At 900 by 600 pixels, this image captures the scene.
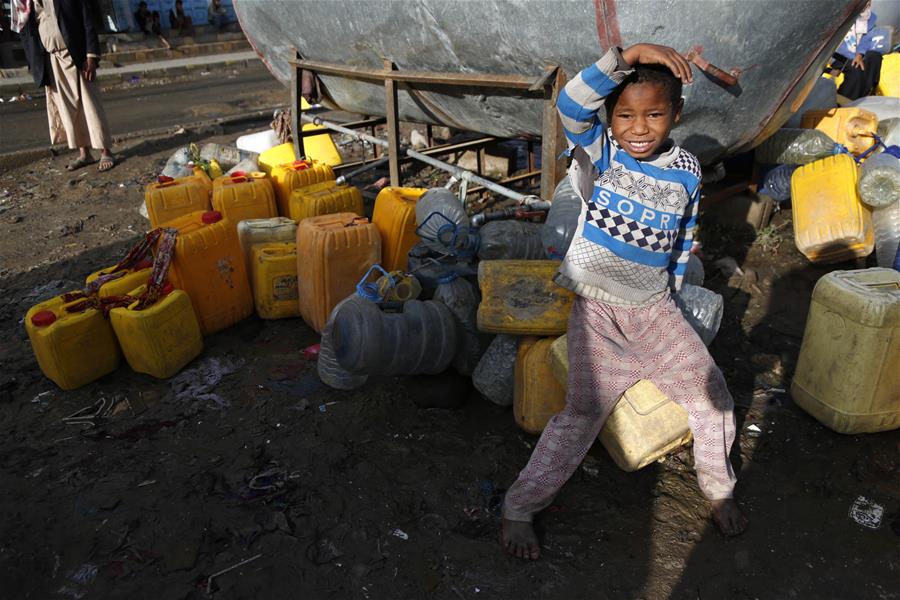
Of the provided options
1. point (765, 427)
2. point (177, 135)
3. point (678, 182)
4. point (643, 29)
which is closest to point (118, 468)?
point (678, 182)

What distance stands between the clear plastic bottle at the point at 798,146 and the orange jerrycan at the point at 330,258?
317 centimetres

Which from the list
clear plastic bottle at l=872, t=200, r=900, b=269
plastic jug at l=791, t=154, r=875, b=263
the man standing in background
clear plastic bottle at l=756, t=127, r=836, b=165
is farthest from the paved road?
clear plastic bottle at l=872, t=200, r=900, b=269

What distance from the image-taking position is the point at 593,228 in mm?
2291

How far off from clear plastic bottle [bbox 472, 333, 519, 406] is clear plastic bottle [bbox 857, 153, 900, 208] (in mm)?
2681

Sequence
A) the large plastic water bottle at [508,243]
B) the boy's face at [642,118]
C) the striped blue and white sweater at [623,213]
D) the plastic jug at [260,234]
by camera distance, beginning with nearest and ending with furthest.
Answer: the boy's face at [642,118] < the striped blue and white sweater at [623,213] < the large plastic water bottle at [508,243] < the plastic jug at [260,234]

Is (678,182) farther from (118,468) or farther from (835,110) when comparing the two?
(835,110)

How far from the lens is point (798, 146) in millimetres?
4871

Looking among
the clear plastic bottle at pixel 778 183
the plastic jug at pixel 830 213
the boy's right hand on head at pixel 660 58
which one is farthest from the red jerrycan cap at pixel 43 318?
the clear plastic bottle at pixel 778 183

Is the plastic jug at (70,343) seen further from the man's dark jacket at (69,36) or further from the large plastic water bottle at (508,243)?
the man's dark jacket at (69,36)

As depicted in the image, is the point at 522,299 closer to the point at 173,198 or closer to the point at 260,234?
the point at 260,234

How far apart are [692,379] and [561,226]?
4.69ft

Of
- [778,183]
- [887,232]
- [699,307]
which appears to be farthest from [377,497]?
[778,183]

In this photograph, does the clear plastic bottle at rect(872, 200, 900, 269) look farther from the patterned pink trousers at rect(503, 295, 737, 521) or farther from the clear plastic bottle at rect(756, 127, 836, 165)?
the patterned pink trousers at rect(503, 295, 737, 521)

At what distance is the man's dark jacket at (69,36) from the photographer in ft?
21.1
